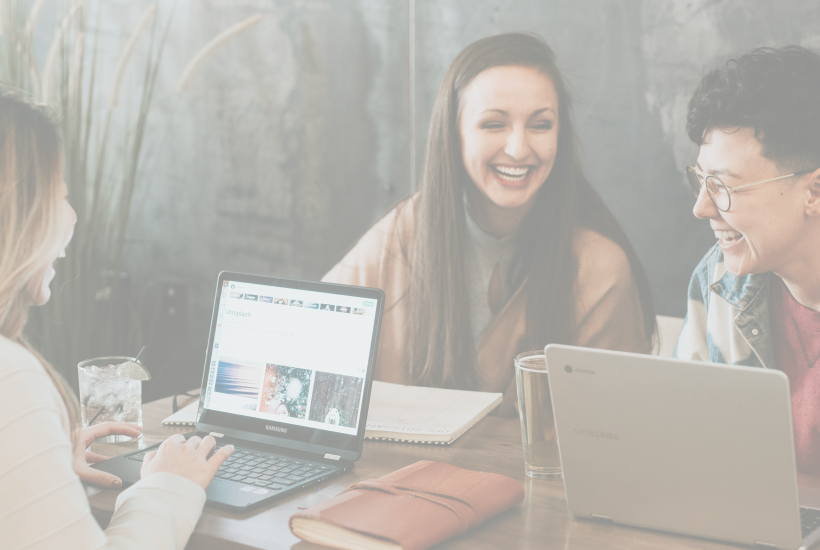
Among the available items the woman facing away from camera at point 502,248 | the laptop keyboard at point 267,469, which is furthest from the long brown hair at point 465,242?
the laptop keyboard at point 267,469

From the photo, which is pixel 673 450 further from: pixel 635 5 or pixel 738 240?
pixel 635 5

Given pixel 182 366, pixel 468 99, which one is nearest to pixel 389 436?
pixel 468 99

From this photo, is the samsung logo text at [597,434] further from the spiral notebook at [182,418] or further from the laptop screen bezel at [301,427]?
the spiral notebook at [182,418]

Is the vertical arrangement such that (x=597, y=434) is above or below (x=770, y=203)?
below

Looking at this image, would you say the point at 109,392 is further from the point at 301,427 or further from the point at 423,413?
the point at 423,413

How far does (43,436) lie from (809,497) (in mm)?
934

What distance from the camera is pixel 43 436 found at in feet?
2.64

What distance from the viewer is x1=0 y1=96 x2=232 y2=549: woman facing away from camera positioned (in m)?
0.79

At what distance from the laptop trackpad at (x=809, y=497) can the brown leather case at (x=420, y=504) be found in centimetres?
36

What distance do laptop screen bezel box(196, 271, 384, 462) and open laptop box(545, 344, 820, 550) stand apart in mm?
311

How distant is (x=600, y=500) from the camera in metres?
0.94

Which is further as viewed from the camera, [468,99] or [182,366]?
[182,366]

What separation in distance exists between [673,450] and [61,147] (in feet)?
2.64

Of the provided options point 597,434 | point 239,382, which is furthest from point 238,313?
point 597,434
